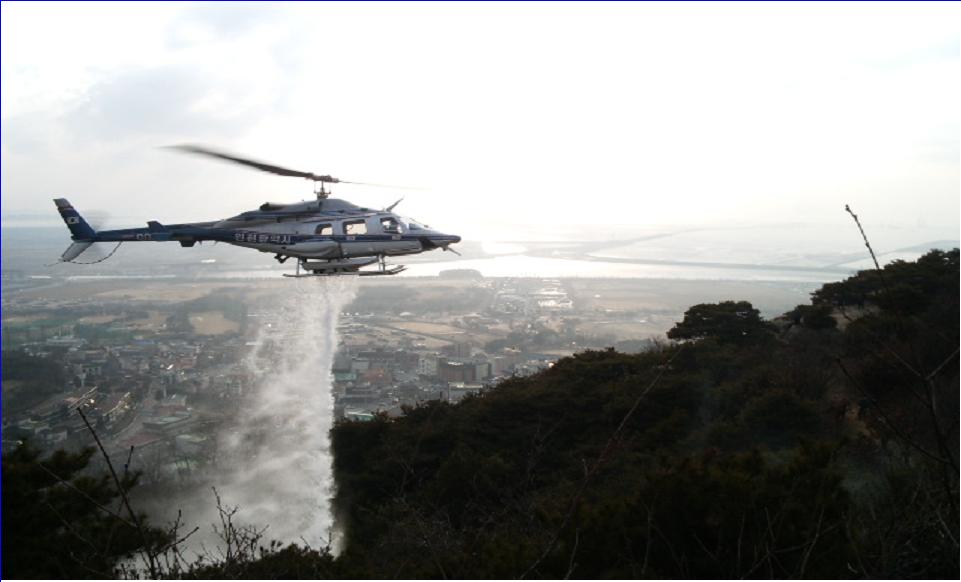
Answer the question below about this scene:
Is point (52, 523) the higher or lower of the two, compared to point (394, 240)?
lower

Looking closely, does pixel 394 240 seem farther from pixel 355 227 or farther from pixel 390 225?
pixel 355 227

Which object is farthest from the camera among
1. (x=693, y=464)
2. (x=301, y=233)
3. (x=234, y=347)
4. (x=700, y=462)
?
(x=234, y=347)

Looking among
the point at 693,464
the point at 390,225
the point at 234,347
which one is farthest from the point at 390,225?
the point at 234,347

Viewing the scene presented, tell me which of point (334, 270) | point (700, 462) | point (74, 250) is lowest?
point (700, 462)

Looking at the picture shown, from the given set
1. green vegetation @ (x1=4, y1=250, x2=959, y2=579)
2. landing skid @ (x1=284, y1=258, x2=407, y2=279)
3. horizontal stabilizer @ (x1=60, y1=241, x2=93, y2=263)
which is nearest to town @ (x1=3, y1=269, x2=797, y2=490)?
green vegetation @ (x1=4, y1=250, x2=959, y2=579)

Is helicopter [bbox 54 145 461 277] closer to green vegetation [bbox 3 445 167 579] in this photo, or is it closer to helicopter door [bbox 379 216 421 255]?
helicopter door [bbox 379 216 421 255]

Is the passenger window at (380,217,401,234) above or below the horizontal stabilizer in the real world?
above

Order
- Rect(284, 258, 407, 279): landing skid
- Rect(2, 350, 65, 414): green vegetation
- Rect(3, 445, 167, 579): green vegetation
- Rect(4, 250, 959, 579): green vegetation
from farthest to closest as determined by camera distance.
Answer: Rect(2, 350, 65, 414): green vegetation
Rect(284, 258, 407, 279): landing skid
Rect(3, 445, 167, 579): green vegetation
Rect(4, 250, 959, 579): green vegetation
